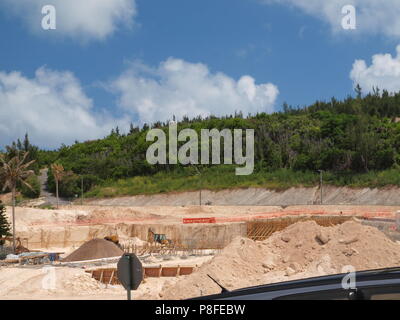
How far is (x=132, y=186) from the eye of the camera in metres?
81.5

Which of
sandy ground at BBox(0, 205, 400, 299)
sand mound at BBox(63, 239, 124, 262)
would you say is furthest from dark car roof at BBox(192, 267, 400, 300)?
sand mound at BBox(63, 239, 124, 262)

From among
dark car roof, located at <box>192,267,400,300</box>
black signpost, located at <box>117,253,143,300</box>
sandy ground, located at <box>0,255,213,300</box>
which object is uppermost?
dark car roof, located at <box>192,267,400,300</box>

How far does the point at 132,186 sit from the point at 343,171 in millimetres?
32086

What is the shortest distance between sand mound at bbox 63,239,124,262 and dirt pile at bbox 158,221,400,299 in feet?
36.5

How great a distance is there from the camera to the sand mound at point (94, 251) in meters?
30.5

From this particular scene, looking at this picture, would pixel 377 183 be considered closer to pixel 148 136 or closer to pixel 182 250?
pixel 182 250

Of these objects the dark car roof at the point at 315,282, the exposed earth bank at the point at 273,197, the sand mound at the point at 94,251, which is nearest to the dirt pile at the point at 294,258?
the sand mound at the point at 94,251

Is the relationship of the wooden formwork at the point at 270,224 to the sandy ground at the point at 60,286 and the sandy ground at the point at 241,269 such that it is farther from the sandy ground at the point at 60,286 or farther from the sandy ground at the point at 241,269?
the sandy ground at the point at 60,286

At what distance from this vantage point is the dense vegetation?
217 feet

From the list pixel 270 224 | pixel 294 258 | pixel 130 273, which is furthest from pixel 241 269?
pixel 270 224

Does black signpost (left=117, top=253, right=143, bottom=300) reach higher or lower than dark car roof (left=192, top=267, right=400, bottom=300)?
lower

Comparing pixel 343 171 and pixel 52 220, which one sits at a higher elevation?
pixel 343 171

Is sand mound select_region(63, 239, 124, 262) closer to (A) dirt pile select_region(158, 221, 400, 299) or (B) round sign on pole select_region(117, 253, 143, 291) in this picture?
(A) dirt pile select_region(158, 221, 400, 299)
